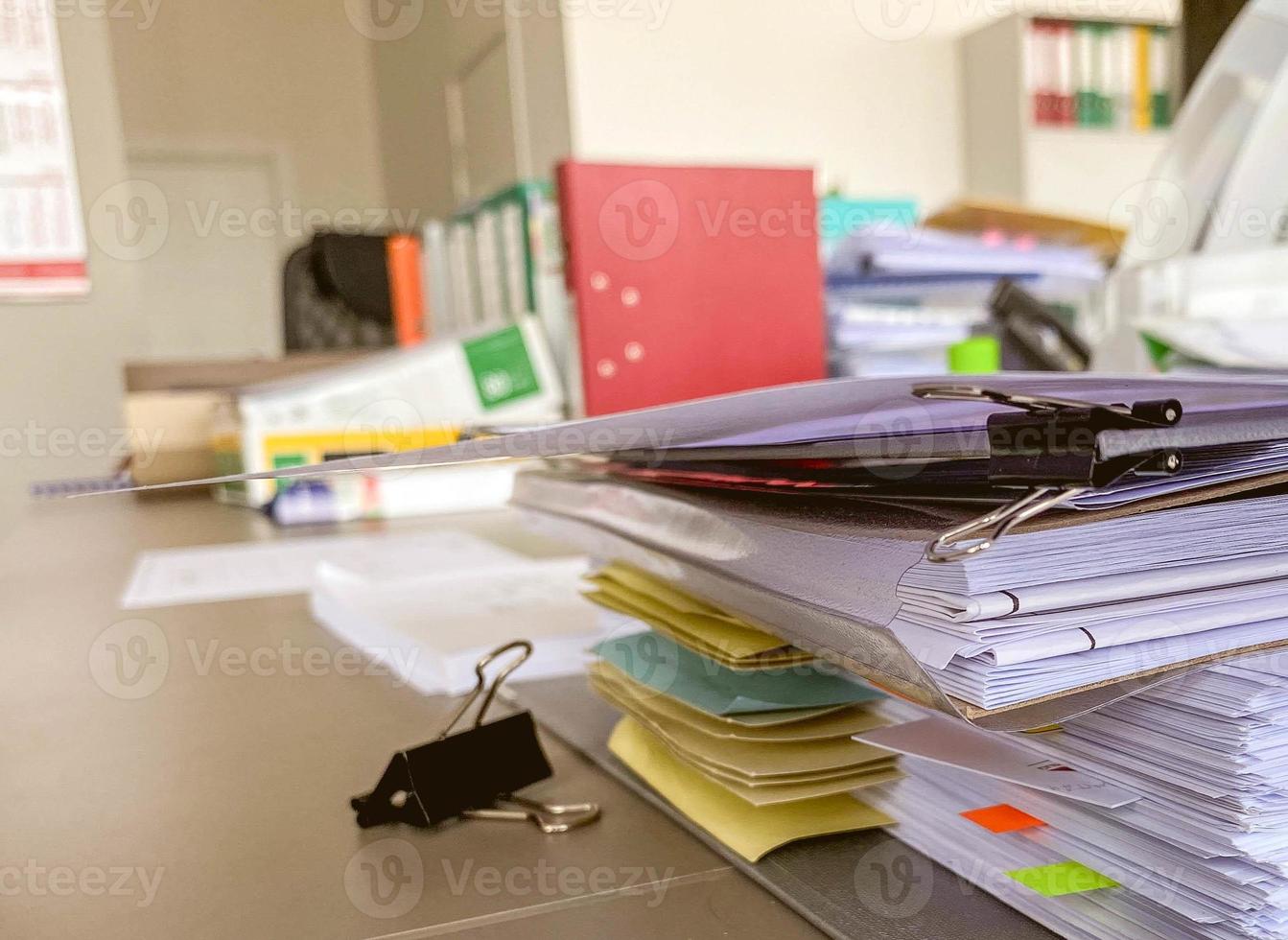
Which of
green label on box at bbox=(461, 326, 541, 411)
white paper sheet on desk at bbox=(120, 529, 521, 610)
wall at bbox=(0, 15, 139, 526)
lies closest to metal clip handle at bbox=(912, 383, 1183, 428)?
white paper sheet on desk at bbox=(120, 529, 521, 610)

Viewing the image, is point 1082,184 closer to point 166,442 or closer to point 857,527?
point 166,442

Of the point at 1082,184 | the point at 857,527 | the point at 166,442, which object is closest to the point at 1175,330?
the point at 857,527

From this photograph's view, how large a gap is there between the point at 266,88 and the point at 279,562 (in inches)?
207

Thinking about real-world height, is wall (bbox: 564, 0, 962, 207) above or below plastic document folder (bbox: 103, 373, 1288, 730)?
above

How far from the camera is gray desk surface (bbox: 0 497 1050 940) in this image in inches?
13.0

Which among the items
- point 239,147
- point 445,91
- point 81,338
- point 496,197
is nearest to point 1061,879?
point 496,197

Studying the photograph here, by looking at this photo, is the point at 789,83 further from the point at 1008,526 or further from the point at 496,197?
the point at 1008,526

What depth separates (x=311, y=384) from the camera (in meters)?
1.55

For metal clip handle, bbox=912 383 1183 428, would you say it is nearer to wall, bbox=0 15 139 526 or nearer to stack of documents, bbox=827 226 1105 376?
stack of documents, bbox=827 226 1105 376

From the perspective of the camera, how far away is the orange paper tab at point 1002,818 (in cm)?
31

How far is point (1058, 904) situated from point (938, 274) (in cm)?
124

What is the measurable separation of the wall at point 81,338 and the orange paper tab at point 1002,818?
3.00 m

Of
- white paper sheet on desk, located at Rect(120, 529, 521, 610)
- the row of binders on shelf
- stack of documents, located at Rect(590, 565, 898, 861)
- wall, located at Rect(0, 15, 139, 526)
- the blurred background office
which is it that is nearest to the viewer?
stack of documents, located at Rect(590, 565, 898, 861)

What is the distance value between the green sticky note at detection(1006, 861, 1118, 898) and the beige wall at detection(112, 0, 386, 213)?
5908mm
